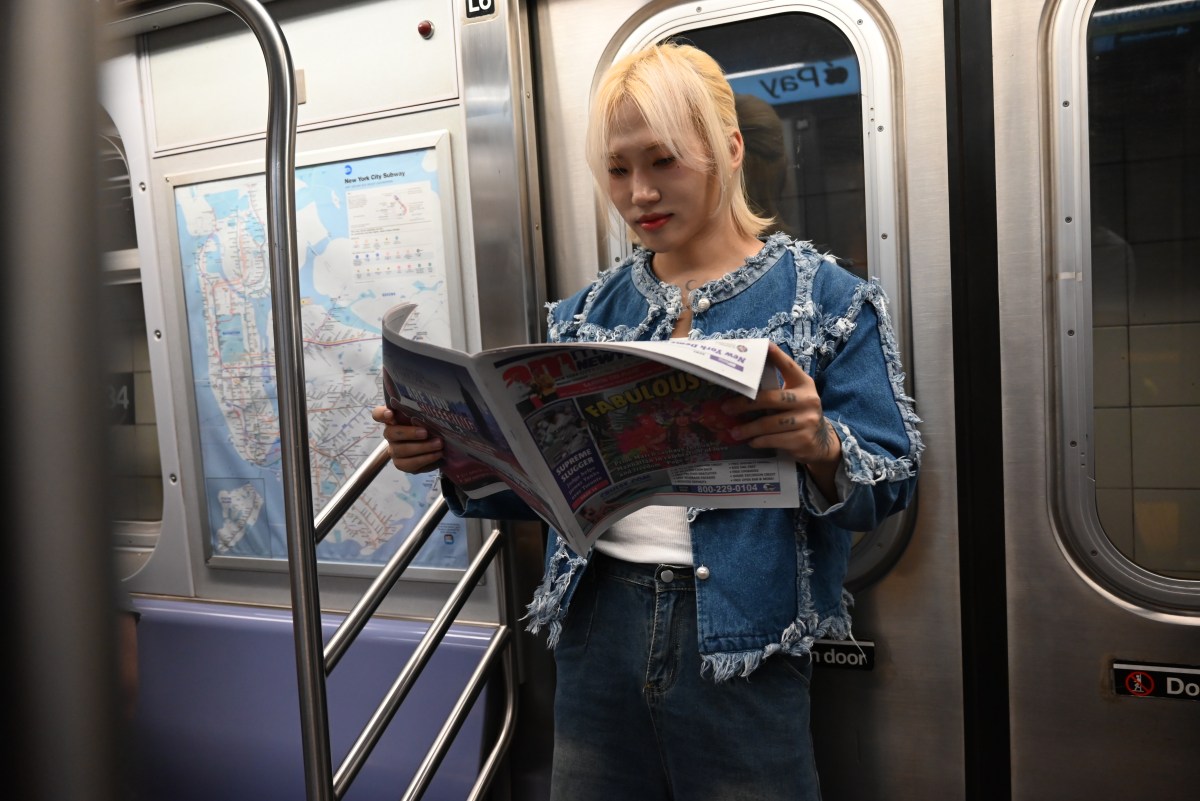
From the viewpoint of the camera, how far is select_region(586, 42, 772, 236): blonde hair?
4.40 ft

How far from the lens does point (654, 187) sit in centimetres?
139

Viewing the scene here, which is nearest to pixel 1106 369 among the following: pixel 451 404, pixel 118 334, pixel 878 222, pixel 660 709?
pixel 878 222

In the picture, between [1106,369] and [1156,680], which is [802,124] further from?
[1156,680]

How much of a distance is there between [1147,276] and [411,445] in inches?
60.0

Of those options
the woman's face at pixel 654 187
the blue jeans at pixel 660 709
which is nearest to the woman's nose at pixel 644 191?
the woman's face at pixel 654 187

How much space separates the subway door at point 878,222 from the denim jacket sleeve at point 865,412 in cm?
61

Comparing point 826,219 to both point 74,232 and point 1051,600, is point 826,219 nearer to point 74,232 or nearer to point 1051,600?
point 1051,600

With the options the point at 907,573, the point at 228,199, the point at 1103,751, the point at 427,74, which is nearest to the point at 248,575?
the point at 228,199

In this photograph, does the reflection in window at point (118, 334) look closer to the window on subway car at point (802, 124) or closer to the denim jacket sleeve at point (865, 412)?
the denim jacket sleeve at point (865, 412)

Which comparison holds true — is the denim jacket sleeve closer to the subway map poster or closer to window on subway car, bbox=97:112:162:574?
window on subway car, bbox=97:112:162:574

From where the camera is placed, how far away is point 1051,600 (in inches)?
72.4

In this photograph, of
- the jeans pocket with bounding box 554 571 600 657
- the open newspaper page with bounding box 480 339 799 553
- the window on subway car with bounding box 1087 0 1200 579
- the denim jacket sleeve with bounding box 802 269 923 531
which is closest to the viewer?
the open newspaper page with bounding box 480 339 799 553

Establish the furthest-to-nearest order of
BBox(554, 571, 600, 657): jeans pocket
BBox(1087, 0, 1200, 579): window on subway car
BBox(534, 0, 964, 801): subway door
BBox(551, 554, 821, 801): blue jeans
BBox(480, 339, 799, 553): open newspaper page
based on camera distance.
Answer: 1. BBox(534, 0, 964, 801): subway door
2. BBox(1087, 0, 1200, 579): window on subway car
3. BBox(554, 571, 600, 657): jeans pocket
4. BBox(551, 554, 821, 801): blue jeans
5. BBox(480, 339, 799, 553): open newspaper page

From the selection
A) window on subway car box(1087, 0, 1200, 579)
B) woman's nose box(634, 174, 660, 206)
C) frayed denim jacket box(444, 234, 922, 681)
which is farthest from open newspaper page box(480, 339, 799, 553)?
window on subway car box(1087, 0, 1200, 579)
